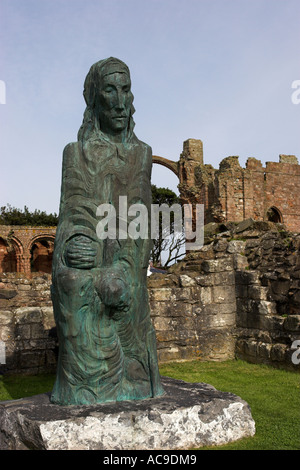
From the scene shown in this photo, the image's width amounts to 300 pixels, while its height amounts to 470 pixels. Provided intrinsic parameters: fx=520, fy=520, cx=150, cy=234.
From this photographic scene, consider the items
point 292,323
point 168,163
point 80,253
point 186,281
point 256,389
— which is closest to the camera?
point 80,253

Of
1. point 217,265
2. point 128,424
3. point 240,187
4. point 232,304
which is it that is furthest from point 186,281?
point 240,187

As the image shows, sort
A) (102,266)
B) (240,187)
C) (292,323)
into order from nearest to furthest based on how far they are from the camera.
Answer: (102,266) → (292,323) → (240,187)

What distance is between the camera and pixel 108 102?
389 cm

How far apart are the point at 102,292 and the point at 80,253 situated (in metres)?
0.32

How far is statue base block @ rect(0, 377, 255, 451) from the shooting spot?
10.9 ft

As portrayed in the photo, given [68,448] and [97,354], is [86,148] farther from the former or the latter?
[68,448]

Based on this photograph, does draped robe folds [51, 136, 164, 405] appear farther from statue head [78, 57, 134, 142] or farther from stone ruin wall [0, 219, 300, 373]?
stone ruin wall [0, 219, 300, 373]

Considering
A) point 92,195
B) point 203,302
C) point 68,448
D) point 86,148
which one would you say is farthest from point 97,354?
point 203,302

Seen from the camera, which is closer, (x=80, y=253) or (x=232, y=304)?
(x=80, y=253)

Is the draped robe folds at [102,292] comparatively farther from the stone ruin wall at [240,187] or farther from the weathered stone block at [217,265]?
the stone ruin wall at [240,187]

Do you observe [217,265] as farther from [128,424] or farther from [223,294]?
[128,424]

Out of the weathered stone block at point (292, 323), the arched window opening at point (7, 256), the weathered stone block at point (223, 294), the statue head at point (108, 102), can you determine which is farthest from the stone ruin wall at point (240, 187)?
the statue head at point (108, 102)

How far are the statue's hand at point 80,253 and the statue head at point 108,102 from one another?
0.82 m
